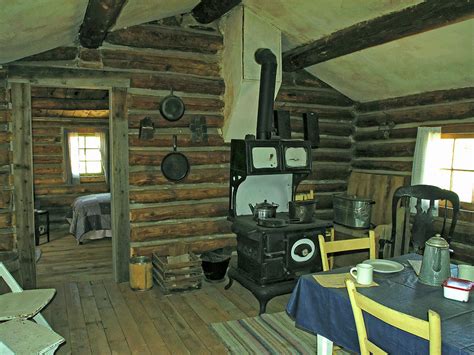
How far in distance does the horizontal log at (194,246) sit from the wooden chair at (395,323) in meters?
3.27

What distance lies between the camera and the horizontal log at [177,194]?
187 inches

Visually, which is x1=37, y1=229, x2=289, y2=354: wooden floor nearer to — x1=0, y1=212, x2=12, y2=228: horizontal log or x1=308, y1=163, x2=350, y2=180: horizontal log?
x1=0, y1=212, x2=12, y2=228: horizontal log

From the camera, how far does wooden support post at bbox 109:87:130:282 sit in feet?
15.1

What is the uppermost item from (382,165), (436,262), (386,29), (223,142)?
(386,29)

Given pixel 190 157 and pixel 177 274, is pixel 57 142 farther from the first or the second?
pixel 177 274

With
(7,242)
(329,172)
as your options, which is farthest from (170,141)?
(329,172)

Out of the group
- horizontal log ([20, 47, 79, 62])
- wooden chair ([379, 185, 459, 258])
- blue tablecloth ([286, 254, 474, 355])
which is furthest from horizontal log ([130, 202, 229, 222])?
blue tablecloth ([286, 254, 474, 355])

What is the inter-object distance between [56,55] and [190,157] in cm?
184

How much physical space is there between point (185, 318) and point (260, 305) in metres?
0.73

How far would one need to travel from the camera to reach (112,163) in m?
4.61

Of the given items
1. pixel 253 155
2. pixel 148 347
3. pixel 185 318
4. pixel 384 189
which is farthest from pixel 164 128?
pixel 384 189

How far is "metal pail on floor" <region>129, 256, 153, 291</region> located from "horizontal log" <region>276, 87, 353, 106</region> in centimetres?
A: 277

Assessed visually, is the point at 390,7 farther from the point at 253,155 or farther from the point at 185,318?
the point at 185,318

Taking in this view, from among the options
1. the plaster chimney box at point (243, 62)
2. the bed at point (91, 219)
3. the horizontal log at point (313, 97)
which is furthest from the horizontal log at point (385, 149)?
the bed at point (91, 219)
